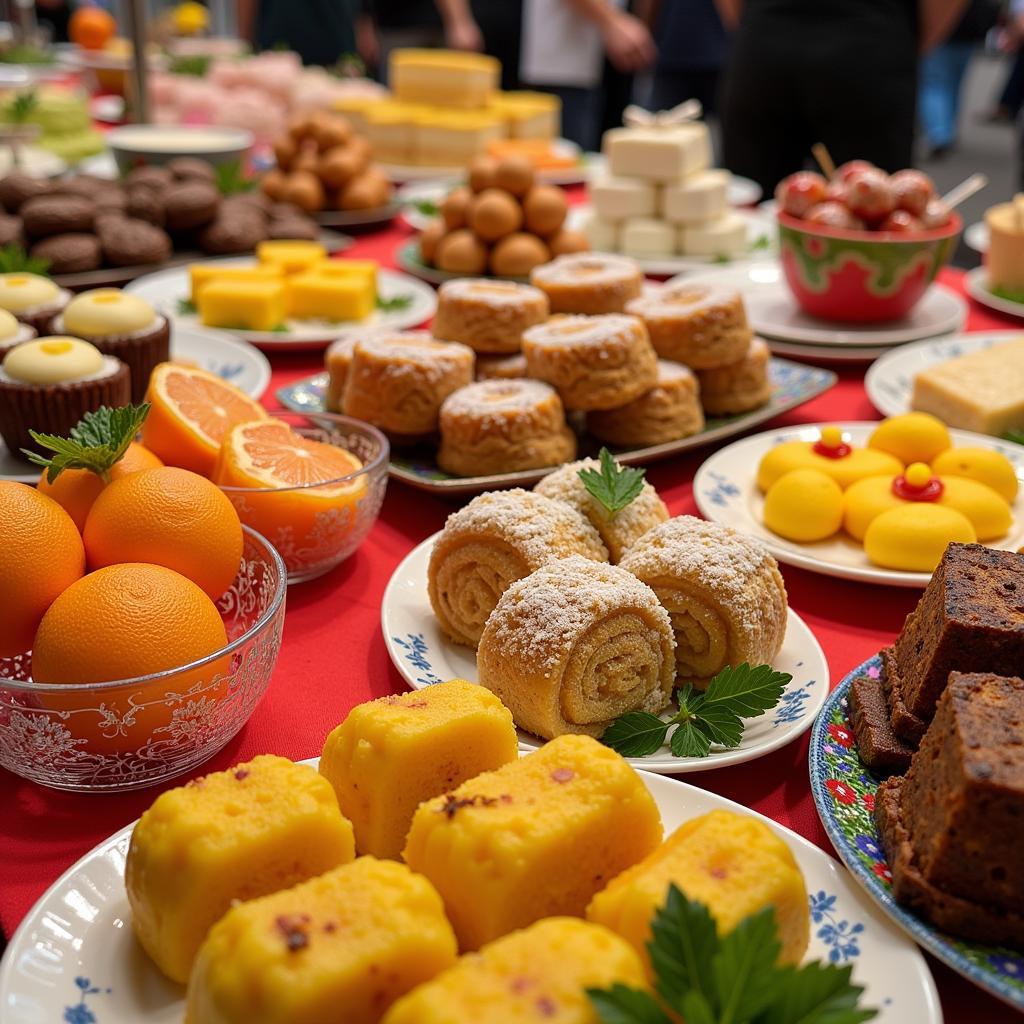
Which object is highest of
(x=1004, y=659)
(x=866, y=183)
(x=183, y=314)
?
(x=866, y=183)

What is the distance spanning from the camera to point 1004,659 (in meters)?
1.10

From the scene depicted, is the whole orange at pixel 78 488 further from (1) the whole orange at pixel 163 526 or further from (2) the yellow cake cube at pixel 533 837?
(2) the yellow cake cube at pixel 533 837

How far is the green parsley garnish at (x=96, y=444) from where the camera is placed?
129 centimetres

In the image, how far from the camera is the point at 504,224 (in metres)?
2.76

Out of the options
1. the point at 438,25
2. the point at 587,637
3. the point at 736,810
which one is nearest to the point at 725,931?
the point at 736,810

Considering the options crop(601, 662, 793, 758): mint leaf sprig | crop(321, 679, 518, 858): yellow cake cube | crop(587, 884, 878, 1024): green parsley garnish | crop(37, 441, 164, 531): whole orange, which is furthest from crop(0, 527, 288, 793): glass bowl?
crop(587, 884, 878, 1024): green parsley garnish

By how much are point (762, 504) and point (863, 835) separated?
83 centimetres

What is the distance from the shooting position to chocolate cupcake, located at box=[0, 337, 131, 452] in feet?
5.43

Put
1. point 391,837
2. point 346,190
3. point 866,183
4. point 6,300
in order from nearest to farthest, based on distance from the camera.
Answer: point 391,837, point 6,300, point 866,183, point 346,190

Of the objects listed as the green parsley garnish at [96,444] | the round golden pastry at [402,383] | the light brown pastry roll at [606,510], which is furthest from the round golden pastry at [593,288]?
the green parsley garnish at [96,444]

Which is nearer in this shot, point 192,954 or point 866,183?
point 192,954

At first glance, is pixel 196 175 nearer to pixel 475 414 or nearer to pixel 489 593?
pixel 475 414

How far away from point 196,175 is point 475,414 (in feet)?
6.16

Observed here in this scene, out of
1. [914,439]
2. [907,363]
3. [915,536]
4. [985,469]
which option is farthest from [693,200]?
[915,536]
